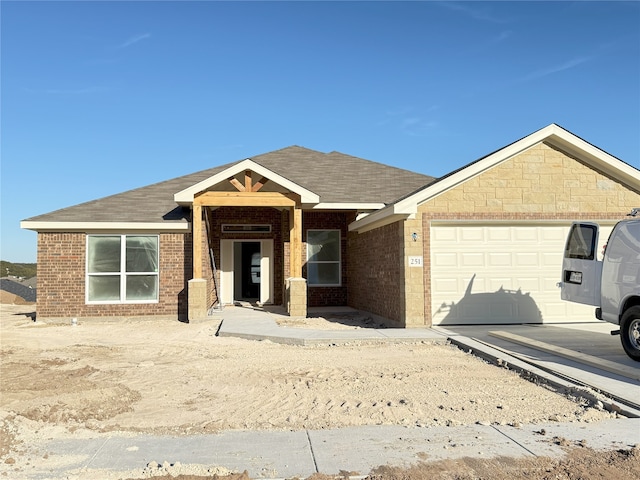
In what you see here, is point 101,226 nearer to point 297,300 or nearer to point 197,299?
point 197,299

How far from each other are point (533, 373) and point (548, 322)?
20.0ft

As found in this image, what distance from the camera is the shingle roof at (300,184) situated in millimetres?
15539

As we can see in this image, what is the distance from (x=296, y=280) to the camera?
14.6 metres

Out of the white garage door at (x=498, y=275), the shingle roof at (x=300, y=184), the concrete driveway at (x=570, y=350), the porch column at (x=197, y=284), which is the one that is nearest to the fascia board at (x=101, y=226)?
the shingle roof at (x=300, y=184)

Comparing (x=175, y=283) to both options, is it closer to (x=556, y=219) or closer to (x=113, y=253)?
A: (x=113, y=253)

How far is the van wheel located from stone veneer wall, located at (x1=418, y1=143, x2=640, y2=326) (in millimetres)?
4757

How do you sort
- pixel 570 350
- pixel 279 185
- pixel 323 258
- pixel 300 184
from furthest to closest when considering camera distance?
pixel 323 258 < pixel 300 184 < pixel 279 185 < pixel 570 350

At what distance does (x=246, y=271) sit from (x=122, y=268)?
18.1 feet

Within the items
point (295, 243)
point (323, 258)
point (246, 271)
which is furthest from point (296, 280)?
point (246, 271)

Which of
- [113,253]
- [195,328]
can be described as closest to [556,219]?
[195,328]

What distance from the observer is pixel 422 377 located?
7.57 metres

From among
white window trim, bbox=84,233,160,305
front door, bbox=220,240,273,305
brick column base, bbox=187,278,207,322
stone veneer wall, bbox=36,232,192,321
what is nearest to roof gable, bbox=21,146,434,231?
white window trim, bbox=84,233,160,305

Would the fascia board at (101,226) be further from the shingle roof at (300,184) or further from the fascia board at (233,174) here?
the fascia board at (233,174)

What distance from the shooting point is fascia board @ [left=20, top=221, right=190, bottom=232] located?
14.8 metres
